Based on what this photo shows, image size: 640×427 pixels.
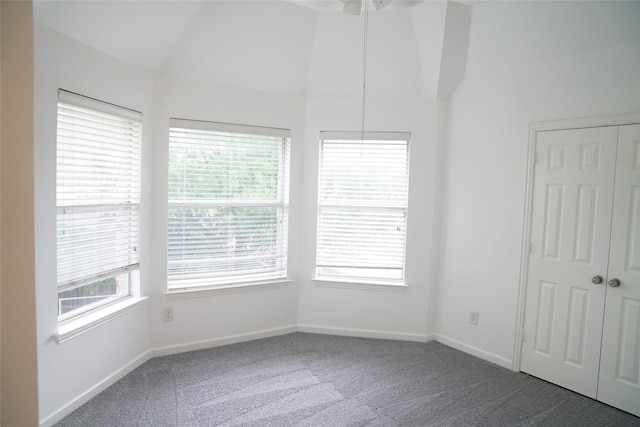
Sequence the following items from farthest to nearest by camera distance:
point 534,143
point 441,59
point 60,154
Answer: point 441,59
point 534,143
point 60,154

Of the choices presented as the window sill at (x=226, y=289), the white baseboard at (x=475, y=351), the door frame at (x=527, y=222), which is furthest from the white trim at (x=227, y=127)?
the white baseboard at (x=475, y=351)

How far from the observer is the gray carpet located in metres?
2.45

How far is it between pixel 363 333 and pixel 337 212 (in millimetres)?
1278

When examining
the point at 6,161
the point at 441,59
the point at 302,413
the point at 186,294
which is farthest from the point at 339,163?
the point at 6,161

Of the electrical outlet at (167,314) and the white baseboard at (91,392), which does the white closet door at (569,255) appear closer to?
the electrical outlet at (167,314)

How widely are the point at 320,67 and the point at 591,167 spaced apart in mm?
2397

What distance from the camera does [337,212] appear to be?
3896 millimetres

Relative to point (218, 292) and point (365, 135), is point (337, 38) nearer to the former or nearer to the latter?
point (365, 135)

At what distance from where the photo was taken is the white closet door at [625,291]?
2.58m

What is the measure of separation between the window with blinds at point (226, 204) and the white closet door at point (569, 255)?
2.30 metres

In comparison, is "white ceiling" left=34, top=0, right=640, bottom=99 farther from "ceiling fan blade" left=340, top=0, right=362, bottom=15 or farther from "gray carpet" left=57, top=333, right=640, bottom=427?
"gray carpet" left=57, top=333, right=640, bottom=427

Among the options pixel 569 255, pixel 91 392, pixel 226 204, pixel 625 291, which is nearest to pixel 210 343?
pixel 91 392

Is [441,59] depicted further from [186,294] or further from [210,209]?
[186,294]

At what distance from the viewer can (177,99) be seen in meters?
3.21
